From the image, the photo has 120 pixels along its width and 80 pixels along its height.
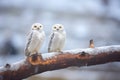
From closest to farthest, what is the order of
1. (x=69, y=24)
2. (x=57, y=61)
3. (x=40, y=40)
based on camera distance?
(x=57, y=61) < (x=40, y=40) < (x=69, y=24)

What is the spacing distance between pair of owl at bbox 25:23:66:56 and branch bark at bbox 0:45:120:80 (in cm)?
10

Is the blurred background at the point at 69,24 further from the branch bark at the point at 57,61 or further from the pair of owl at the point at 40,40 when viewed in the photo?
the branch bark at the point at 57,61

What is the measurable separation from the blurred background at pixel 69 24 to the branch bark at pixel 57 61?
12.6 inches

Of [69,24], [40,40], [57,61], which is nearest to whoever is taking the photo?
[57,61]

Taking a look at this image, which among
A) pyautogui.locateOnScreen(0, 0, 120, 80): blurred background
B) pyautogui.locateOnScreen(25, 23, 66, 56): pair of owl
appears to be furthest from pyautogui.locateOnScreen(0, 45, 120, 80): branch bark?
pyautogui.locateOnScreen(0, 0, 120, 80): blurred background

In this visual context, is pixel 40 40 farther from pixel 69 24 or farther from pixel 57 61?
pixel 69 24

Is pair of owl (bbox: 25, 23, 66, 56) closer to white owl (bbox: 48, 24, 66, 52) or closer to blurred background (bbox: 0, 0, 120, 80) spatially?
white owl (bbox: 48, 24, 66, 52)

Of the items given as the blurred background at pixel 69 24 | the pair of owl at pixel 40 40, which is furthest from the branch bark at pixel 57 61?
the blurred background at pixel 69 24

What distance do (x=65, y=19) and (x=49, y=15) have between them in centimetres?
9

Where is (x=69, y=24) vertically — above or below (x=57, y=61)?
above

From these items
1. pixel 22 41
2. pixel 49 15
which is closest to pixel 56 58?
pixel 22 41

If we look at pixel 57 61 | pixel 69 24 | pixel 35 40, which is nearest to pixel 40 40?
pixel 35 40

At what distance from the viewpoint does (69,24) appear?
1712 mm

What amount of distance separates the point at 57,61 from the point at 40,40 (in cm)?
15
